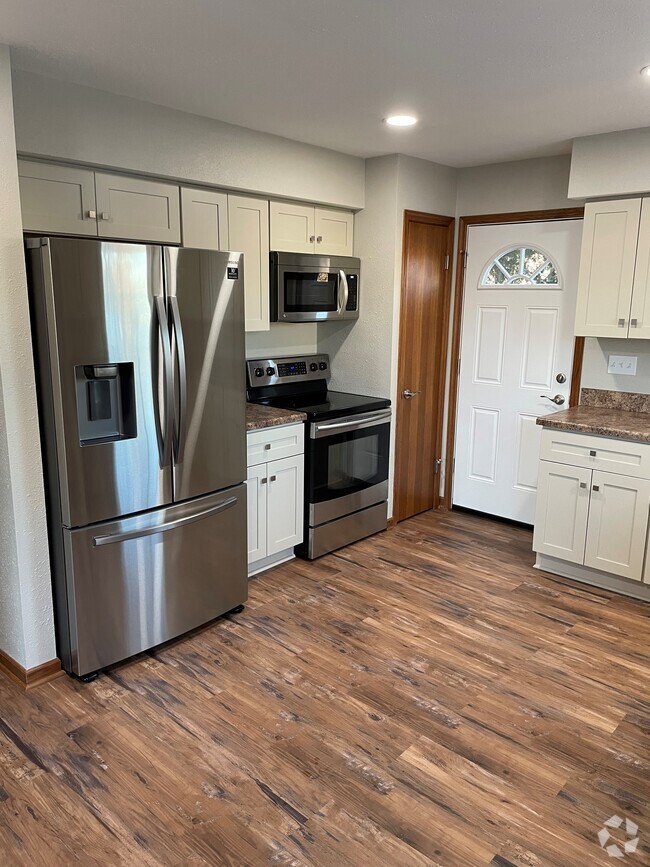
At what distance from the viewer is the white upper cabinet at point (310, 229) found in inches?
149

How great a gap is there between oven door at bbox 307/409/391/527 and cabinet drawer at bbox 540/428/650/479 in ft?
3.42

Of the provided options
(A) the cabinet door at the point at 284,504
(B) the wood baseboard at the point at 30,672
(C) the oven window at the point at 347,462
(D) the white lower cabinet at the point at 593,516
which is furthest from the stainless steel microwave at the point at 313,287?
(B) the wood baseboard at the point at 30,672

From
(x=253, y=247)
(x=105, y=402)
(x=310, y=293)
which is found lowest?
(x=105, y=402)

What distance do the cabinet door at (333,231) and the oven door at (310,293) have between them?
0.19 m

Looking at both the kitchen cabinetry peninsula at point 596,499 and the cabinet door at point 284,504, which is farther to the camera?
the cabinet door at point 284,504

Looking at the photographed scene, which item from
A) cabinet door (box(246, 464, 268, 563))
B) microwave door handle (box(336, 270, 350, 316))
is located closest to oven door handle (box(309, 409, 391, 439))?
cabinet door (box(246, 464, 268, 563))

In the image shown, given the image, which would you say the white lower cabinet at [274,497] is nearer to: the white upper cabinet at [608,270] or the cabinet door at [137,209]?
the cabinet door at [137,209]

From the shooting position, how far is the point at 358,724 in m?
2.44

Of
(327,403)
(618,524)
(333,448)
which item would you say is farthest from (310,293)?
(618,524)

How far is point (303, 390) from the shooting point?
14.4 ft

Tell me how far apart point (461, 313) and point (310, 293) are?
125 cm

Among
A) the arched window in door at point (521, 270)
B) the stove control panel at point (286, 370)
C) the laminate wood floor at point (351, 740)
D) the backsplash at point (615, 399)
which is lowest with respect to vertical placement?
the laminate wood floor at point (351, 740)

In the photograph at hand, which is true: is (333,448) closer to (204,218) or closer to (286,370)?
(286,370)

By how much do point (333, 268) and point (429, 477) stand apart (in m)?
1.70
